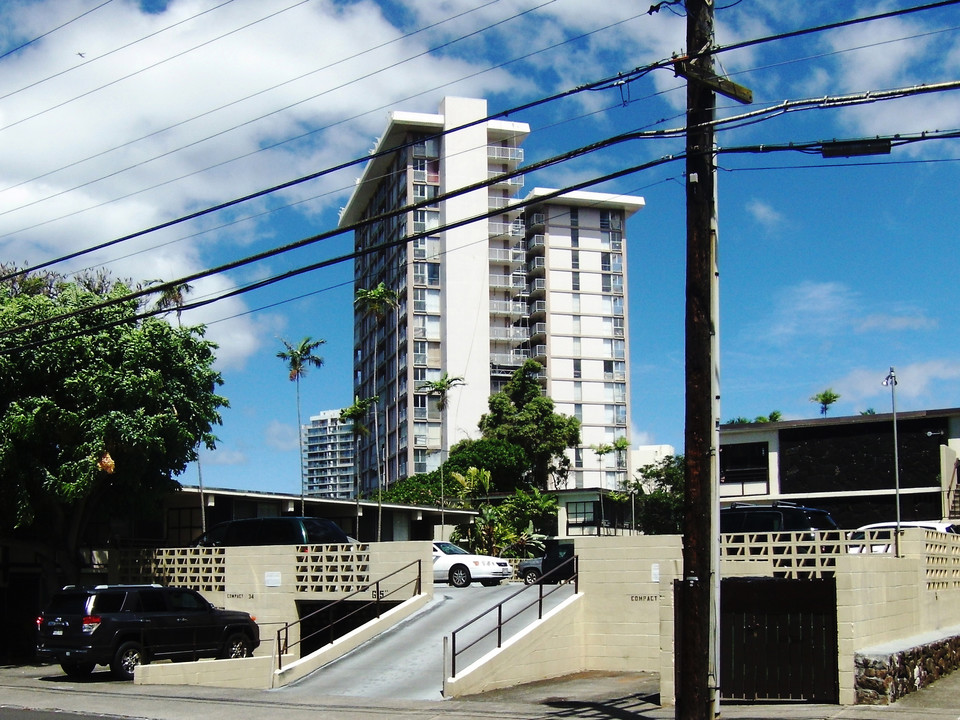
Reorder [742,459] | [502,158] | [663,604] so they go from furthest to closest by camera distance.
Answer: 1. [502,158]
2. [742,459]
3. [663,604]

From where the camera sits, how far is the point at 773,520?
20984 mm

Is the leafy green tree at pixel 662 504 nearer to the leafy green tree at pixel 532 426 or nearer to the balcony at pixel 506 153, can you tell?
the leafy green tree at pixel 532 426

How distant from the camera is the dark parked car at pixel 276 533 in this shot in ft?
Answer: 92.3

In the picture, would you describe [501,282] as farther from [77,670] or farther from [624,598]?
[624,598]

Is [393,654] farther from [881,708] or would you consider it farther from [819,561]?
[881,708]

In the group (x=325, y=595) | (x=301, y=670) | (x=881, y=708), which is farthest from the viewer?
(x=325, y=595)

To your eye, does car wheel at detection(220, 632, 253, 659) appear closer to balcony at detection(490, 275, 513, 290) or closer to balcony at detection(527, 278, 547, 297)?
balcony at detection(490, 275, 513, 290)

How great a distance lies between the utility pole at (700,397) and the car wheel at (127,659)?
13515mm

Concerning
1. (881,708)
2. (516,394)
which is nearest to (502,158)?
(516,394)

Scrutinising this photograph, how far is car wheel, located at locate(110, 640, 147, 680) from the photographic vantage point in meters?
21.6

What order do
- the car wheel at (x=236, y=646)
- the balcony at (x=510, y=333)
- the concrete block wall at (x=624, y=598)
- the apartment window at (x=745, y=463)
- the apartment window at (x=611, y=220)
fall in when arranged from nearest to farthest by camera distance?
the concrete block wall at (x=624, y=598)
the car wheel at (x=236, y=646)
the apartment window at (x=745, y=463)
the balcony at (x=510, y=333)
the apartment window at (x=611, y=220)

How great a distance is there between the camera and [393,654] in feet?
69.3

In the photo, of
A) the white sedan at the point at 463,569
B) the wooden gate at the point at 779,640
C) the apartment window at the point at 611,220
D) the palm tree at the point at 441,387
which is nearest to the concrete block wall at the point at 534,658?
the wooden gate at the point at 779,640

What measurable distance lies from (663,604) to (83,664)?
1251 centimetres
